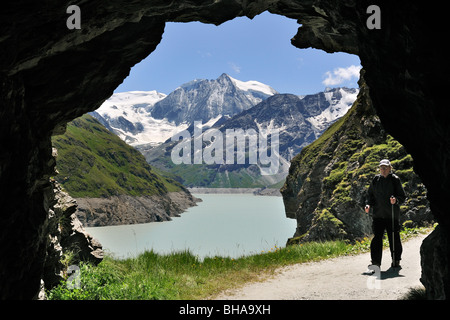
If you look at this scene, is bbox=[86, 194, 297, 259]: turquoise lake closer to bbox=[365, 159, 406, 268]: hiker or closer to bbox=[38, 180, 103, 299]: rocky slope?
bbox=[38, 180, 103, 299]: rocky slope

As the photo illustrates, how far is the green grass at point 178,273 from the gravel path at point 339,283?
0.86 m

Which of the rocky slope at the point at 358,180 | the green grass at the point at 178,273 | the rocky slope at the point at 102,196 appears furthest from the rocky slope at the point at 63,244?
the rocky slope at the point at 102,196

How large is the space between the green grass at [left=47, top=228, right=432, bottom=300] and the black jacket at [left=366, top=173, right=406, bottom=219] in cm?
472

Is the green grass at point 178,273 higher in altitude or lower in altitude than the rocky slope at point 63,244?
lower

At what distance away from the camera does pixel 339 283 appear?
10070 mm

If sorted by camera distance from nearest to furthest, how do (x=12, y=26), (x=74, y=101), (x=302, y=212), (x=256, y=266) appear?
(x=12, y=26), (x=74, y=101), (x=256, y=266), (x=302, y=212)

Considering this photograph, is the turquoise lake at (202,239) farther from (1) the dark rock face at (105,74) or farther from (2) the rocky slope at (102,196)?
(2) the rocky slope at (102,196)

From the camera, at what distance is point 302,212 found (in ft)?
119

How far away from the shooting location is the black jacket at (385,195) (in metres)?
10.2
